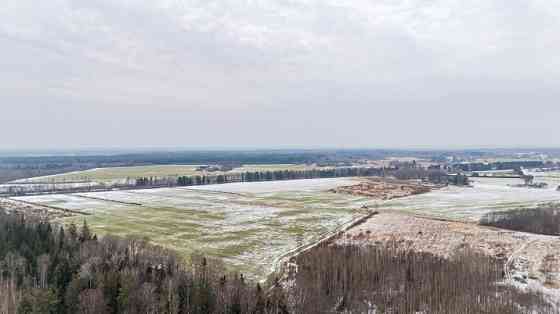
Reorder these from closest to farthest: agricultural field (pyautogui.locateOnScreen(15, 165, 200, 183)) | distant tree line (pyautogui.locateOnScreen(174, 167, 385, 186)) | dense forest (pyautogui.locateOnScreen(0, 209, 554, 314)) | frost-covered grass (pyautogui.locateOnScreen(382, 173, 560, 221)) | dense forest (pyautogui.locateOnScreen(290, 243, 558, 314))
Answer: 1. dense forest (pyautogui.locateOnScreen(0, 209, 554, 314))
2. dense forest (pyautogui.locateOnScreen(290, 243, 558, 314))
3. frost-covered grass (pyautogui.locateOnScreen(382, 173, 560, 221))
4. distant tree line (pyautogui.locateOnScreen(174, 167, 385, 186))
5. agricultural field (pyautogui.locateOnScreen(15, 165, 200, 183))

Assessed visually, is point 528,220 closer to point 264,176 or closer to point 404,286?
point 404,286

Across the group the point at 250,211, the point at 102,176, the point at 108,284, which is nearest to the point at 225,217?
the point at 250,211

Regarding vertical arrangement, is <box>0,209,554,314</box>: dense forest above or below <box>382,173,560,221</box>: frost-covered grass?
above

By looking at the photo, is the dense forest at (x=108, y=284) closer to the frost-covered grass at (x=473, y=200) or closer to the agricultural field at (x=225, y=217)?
the agricultural field at (x=225, y=217)

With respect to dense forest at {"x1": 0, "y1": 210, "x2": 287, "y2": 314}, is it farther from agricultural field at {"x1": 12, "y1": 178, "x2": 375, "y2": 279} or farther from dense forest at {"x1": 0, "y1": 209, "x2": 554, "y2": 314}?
agricultural field at {"x1": 12, "y1": 178, "x2": 375, "y2": 279}

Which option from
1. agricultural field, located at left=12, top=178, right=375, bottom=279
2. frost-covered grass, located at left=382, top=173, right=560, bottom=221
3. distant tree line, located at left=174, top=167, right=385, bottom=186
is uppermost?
distant tree line, located at left=174, top=167, right=385, bottom=186

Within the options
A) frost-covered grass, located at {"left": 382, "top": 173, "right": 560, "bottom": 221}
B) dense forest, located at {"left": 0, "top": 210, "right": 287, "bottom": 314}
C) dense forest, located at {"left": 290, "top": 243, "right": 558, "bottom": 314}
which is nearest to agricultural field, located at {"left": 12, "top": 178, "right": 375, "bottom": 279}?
dense forest, located at {"left": 290, "top": 243, "right": 558, "bottom": 314}
